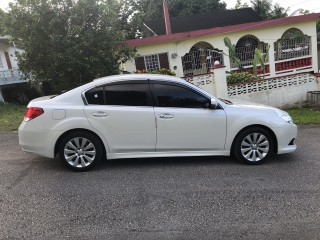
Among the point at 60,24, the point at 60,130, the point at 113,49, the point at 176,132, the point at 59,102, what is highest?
the point at 60,24

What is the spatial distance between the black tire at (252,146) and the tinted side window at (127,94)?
175cm

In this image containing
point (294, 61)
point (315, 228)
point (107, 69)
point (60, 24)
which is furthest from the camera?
point (294, 61)

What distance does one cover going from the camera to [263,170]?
5297mm

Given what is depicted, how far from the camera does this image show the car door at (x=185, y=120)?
5.33m

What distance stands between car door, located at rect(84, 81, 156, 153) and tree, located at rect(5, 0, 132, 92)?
5923 millimetres

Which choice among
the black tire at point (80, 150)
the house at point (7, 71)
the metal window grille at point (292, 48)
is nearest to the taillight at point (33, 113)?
the black tire at point (80, 150)

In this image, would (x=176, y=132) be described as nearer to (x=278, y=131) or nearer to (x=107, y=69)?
(x=278, y=131)

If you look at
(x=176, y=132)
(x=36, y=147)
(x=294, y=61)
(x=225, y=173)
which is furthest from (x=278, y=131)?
(x=294, y=61)

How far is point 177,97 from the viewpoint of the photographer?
544cm

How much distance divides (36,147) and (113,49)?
304 inches

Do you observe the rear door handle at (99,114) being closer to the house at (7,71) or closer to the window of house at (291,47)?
the window of house at (291,47)

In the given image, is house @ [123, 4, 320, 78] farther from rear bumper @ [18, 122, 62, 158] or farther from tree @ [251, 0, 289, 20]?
tree @ [251, 0, 289, 20]

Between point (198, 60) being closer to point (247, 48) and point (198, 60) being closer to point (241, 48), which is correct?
point (241, 48)

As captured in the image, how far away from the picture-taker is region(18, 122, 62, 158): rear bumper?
515 centimetres
